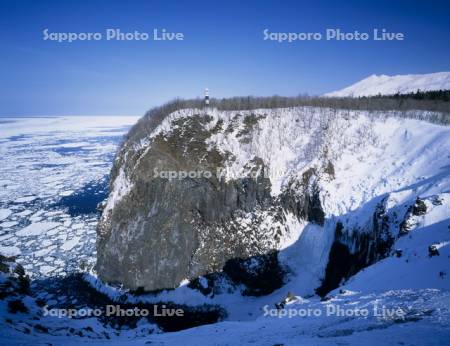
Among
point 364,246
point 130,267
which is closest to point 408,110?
point 364,246

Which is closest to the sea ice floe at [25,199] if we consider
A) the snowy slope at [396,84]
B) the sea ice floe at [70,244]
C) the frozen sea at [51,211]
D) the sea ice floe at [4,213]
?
the frozen sea at [51,211]

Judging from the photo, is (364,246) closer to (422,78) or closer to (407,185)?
(407,185)

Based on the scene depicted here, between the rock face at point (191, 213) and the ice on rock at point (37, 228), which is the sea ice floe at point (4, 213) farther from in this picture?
the rock face at point (191, 213)

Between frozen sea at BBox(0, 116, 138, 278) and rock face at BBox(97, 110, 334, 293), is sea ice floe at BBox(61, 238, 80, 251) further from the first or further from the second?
rock face at BBox(97, 110, 334, 293)

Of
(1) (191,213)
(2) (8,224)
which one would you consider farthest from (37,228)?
(1) (191,213)

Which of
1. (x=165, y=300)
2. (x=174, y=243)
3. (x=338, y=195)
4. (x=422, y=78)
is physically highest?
(x=422, y=78)

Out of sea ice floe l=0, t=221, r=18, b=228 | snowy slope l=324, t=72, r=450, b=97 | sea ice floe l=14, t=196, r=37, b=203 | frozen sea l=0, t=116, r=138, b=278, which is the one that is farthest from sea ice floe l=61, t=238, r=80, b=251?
snowy slope l=324, t=72, r=450, b=97
